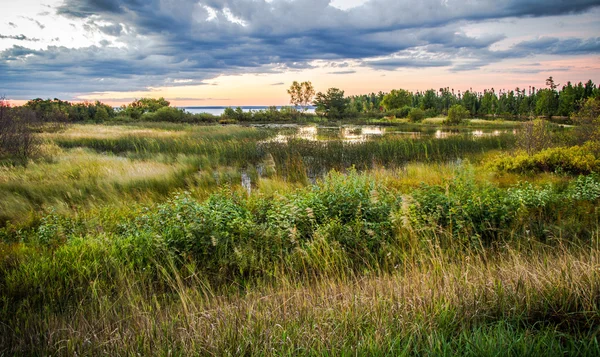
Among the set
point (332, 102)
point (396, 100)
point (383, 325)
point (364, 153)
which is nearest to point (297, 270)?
point (383, 325)

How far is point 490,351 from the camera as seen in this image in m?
2.40

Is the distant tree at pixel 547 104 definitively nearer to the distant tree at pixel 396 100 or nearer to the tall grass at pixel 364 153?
the distant tree at pixel 396 100

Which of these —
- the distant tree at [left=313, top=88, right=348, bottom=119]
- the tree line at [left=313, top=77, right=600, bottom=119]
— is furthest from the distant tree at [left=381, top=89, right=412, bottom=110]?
the distant tree at [left=313, top=88, right=348, bottom=119]

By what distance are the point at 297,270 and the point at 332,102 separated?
248ft

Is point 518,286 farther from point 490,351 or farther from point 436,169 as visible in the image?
point 436,169

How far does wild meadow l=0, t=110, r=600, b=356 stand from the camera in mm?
2889

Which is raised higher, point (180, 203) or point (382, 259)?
point (180, 203)

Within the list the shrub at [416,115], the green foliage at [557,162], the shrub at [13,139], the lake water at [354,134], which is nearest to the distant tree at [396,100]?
the shrub at [416,115]

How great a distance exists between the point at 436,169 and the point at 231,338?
12.9 meters

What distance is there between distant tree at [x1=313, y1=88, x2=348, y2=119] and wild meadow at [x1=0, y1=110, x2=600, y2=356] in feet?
220

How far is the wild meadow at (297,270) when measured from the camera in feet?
9.48

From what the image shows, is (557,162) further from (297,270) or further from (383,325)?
(383,325)

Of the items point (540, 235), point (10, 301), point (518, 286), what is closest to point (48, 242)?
point (10, 301)

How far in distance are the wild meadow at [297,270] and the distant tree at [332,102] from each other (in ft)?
220
